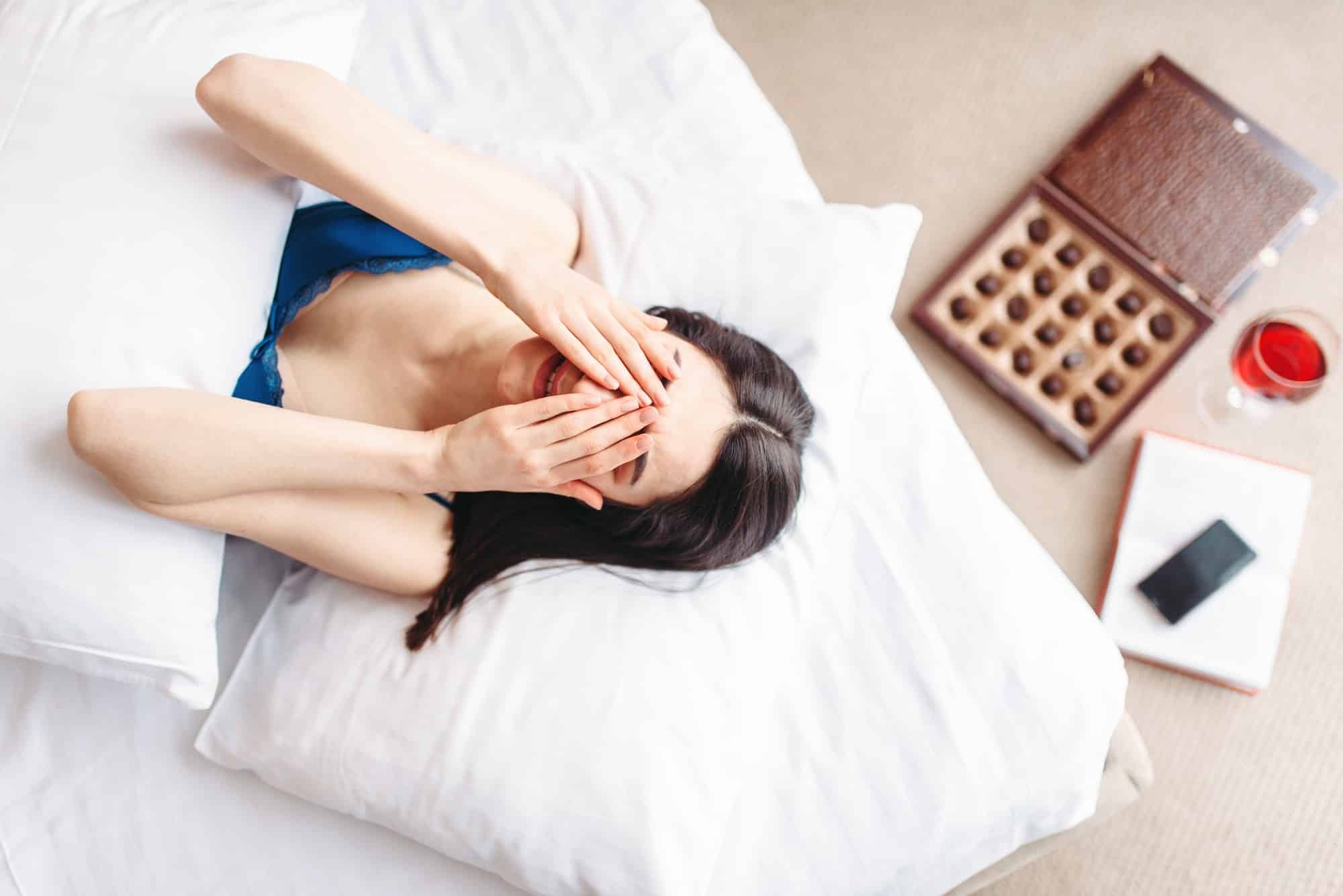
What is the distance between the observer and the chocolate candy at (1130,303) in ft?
4.29

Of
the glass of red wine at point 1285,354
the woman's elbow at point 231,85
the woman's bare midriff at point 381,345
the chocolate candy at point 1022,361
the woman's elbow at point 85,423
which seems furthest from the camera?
the chocolate candy at point 1022,361

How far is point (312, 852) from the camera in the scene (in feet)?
3.08

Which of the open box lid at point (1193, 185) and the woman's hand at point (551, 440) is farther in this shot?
the open box lid at point (1193, 185)

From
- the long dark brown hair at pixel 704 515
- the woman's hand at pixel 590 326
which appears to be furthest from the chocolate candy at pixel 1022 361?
the woman's hand at pixel 590 326

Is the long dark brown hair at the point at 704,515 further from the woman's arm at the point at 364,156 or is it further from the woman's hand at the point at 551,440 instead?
the woman's arm at the point at 364,156

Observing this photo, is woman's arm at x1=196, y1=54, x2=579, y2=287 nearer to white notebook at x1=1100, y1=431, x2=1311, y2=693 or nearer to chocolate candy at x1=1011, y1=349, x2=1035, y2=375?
chocolate candy at x1=1011, y1=349, x2=1035, y2=375

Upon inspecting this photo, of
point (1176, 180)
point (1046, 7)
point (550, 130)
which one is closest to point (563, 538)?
point (550, 130)

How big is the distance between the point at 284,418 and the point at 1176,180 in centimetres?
134

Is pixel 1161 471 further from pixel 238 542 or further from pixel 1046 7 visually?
pixel 238 542

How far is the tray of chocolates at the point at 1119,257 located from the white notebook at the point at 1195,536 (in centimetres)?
12

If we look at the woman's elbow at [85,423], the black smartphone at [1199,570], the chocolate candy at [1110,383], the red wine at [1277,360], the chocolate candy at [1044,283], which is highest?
the red wine at [1277,360]

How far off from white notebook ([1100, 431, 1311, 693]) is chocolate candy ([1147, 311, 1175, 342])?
0.15 meters

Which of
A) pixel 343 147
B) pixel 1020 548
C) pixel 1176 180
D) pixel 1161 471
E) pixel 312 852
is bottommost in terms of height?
pixel 312 852

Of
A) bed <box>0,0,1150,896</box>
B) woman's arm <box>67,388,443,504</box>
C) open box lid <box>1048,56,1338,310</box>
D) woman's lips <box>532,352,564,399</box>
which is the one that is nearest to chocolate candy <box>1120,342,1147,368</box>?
open box lid <box>1048,56,1338,310</box>
